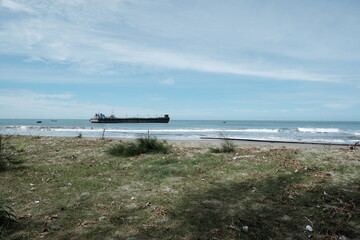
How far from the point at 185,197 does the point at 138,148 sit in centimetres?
447

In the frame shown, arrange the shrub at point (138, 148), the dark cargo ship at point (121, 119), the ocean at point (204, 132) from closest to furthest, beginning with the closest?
the shrub at point (138, 148) < the ocean at point (204, 132) < the dark cargo ship at point (121, 119)

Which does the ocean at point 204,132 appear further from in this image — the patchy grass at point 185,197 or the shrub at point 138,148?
the patchy grass at point 185,197

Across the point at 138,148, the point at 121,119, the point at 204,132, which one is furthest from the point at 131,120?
the point at 138,148

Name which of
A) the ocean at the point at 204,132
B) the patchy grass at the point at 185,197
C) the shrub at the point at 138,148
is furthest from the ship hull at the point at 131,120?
the patchy grass at the point at 185,197

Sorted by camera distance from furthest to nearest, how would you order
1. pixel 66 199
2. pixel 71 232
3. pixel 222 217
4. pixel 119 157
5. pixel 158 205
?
pixel 119 157, pixel 66 199, pixel 158 205, pixel 222 217, pixel 71 232

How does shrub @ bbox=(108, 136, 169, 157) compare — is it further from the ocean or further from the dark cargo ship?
the dark cargo ship

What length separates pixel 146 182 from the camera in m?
5.19

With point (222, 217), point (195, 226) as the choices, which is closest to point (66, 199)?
point (195, 226)

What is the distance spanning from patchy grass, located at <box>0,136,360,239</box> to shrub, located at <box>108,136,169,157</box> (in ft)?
3.05

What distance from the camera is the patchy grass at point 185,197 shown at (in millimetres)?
3037

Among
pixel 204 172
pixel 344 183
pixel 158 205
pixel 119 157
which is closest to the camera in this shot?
pixel 158 205

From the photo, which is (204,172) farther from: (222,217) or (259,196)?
(222,217)

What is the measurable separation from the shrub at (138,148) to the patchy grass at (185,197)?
0.93 metres

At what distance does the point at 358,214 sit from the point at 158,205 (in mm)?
2872
